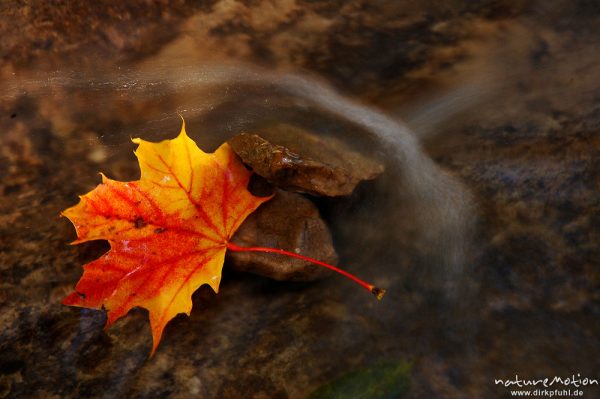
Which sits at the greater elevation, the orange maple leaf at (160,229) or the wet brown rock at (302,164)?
the wet brown rock at (302,164)

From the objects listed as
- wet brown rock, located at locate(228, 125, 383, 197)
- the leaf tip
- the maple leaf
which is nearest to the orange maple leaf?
the maple leaf

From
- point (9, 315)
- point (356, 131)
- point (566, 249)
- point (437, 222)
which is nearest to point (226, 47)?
point (356, 131)

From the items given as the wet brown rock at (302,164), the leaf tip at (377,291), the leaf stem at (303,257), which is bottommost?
the leaf tip at (377,291)

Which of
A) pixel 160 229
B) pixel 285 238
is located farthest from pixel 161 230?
pixel 285 238

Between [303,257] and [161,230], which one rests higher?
[161,230]

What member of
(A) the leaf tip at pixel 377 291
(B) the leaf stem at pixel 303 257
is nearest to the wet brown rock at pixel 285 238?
(B) the leaf stem at pixel 303 257

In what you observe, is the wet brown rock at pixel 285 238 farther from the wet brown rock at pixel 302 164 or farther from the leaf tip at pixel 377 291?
the leaf tip at pixel 377 291

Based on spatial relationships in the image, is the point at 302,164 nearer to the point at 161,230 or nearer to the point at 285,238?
the point at 285,238

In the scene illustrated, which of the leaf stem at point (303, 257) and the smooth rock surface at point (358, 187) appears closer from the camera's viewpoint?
the smooth rock surface at point (358, 187)
